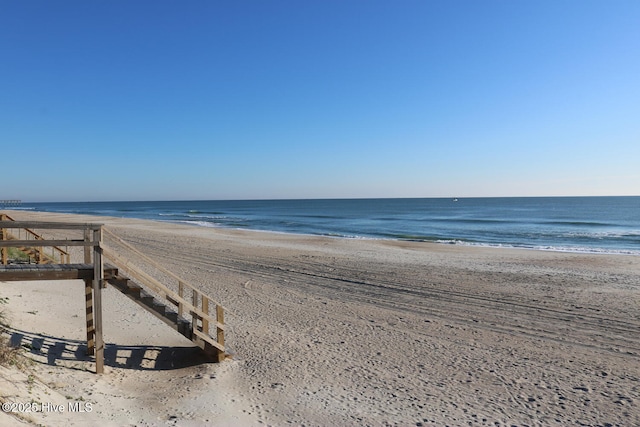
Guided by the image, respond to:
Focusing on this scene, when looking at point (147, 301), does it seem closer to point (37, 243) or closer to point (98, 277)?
point (98, 277)

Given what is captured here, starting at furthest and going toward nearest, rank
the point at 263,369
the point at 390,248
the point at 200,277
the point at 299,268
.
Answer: the point at 390,248 < the point at 299,268 < the point at 200,277 < the point at 263,369

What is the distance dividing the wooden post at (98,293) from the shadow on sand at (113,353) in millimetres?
514

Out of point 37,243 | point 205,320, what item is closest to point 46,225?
point 37,243

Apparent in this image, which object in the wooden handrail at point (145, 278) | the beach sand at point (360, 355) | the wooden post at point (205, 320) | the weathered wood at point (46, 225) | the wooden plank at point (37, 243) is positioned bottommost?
the beach sand at point (360, 355)

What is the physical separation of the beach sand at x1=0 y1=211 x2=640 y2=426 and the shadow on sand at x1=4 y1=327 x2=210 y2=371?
0.05 meters

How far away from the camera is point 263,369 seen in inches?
287

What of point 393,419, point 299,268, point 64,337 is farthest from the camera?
point 299,268

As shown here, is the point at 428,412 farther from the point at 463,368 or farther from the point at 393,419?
the point at 463,368

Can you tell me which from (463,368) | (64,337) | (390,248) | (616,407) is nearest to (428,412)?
(463,368)

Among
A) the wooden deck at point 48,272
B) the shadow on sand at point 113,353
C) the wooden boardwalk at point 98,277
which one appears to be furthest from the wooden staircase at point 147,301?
the shadow on sand at point 113,353

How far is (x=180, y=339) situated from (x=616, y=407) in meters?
7.66

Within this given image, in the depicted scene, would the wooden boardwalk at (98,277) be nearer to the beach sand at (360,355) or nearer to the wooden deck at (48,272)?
the wooden deck at (48,272)

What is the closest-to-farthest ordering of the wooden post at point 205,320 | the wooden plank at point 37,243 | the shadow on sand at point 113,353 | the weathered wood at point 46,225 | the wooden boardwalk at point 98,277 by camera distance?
1. the weathered wood at point 46,225
2. the wooden plank at point 37,243
3. the wooden boardwalk at point 98,277
4. the shadow on sand at point 113,353
5. the wooden post at point 205,320

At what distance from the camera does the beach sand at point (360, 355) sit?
577 centimetres
